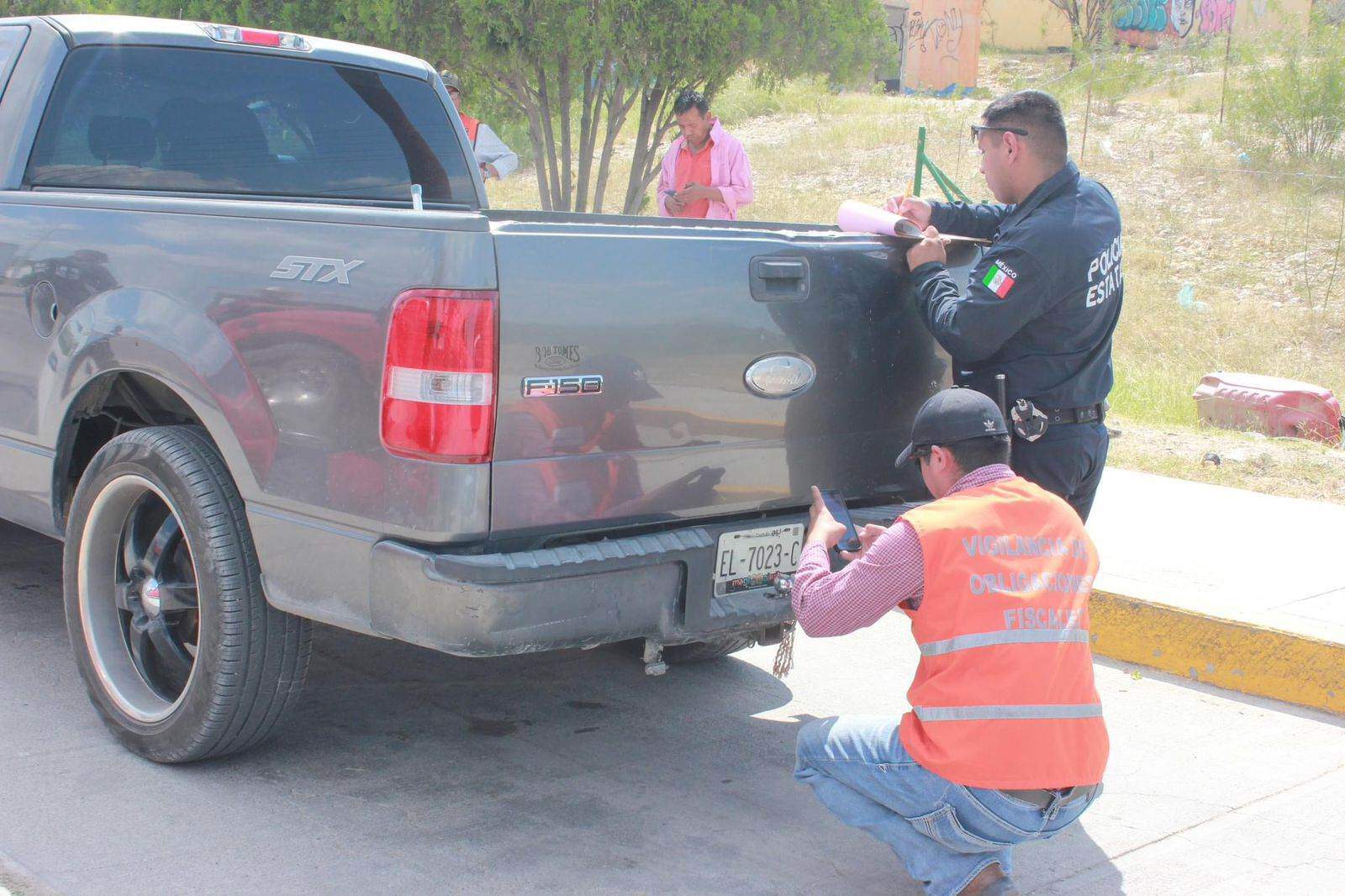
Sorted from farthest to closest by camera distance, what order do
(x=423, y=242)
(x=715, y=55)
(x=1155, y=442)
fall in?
(x=715, y=55) < (x=1155, y=442) < (x=423, y=242)

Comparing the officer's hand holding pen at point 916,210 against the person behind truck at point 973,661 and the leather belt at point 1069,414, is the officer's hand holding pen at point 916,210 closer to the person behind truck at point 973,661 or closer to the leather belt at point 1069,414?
the leather belt at point 1069,414

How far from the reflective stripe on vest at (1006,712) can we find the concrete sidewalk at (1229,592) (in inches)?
91.9

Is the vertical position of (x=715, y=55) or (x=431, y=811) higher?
(x=715, y=55)

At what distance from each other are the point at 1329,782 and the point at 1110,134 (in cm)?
1969

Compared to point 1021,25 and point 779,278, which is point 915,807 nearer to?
point 779,278

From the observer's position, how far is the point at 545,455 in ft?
10.3

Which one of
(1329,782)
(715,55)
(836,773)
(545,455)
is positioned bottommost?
(1329,782)

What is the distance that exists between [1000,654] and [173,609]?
2.35m

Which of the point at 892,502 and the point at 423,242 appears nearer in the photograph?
the point at 423,242

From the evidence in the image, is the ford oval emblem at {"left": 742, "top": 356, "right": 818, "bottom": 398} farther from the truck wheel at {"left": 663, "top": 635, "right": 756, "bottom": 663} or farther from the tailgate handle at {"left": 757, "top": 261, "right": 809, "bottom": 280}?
the truck wheel at {"left": 663, "top": 635, "right": 756, "bottom": 663}

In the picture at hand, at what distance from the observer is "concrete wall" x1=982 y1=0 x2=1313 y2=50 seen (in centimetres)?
3709

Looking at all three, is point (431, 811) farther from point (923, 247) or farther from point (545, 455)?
point (923, 247)

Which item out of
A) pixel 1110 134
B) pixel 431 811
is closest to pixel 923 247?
pixel 431 811

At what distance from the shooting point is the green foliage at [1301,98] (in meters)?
17.6
